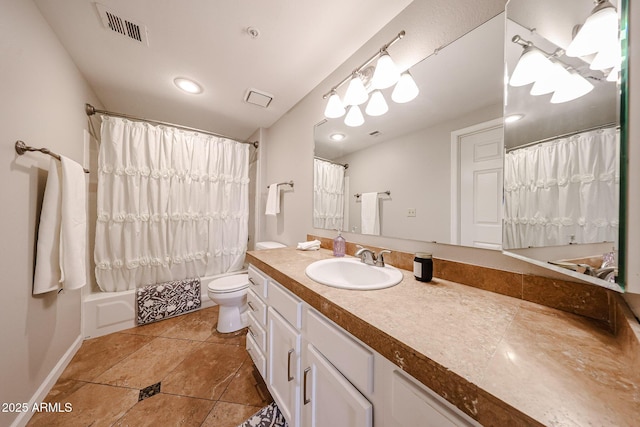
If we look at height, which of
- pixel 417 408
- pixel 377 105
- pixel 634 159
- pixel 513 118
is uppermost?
pixel 377 105

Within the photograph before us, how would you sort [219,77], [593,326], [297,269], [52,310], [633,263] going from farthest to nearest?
1. [219,77]
2. [52,310]
3. [297,269]
4. [593,326]
5. [633,263]

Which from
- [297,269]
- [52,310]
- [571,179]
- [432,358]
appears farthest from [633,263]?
[52,310]

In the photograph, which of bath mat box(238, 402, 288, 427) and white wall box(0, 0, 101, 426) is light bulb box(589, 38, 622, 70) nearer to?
bath mat box(238, 402, 288, 427)

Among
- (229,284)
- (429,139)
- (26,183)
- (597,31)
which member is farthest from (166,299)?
(597,31)

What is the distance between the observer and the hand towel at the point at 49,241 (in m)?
1.06

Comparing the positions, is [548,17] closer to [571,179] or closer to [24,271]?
[571,179]

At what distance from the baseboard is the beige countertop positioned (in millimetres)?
1569

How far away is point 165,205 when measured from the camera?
6.52 feet

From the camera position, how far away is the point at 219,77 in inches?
62.9

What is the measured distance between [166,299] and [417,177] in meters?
2.43

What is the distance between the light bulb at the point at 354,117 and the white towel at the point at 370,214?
0.48m

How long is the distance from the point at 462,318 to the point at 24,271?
194cm

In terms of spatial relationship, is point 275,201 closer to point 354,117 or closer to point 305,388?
point 354,117

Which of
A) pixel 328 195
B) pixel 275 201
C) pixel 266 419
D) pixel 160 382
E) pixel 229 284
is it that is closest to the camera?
pixel 266 419
